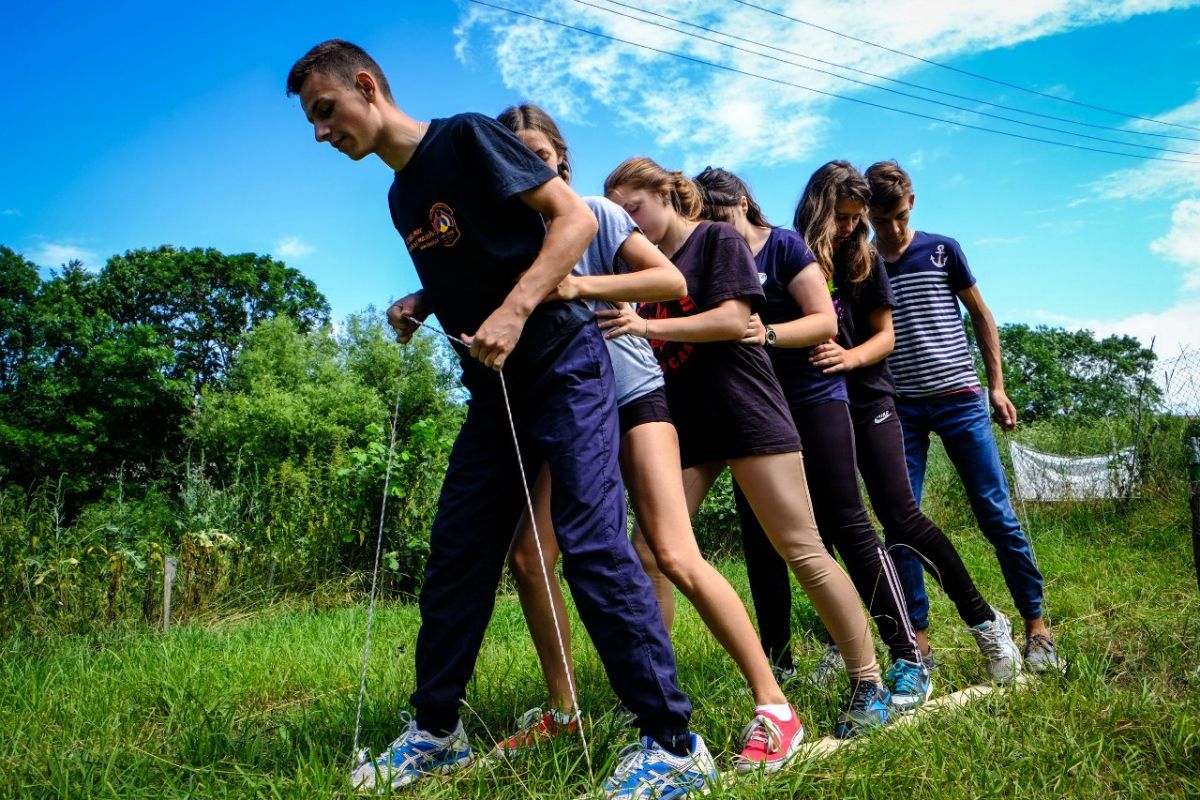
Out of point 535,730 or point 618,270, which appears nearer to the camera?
point 535,730

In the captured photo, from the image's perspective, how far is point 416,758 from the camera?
85.4 inches

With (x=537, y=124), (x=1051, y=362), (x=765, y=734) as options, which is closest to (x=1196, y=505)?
(x=765, y=734)

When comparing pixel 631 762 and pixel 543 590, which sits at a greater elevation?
pixel 543 590

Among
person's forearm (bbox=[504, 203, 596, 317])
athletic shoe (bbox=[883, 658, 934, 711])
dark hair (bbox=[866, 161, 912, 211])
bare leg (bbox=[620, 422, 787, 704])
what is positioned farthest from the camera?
dark hair (bbox=[866, 161, 912, 211])

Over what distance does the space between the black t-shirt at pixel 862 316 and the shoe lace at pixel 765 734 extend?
4.69ft

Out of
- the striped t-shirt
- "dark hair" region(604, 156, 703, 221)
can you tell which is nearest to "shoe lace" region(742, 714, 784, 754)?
"dark hair" region(604, 156, 703, 221)

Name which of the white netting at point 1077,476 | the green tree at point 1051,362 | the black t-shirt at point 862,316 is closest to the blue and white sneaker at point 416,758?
the black t-shirt at point 862,316

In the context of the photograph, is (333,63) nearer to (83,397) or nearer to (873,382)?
(873,382)

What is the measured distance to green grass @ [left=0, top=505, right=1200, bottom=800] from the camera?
202 centimetres

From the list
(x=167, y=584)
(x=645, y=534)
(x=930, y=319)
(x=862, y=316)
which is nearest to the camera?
(x=645, y=534)

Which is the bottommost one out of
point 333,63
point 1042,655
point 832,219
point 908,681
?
point 1042,655

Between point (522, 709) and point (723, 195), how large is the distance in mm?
2024

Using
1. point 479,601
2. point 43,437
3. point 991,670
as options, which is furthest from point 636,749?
point 43,437

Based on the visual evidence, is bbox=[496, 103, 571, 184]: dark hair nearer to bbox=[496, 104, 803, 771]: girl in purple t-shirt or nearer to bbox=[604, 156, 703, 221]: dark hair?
bbox=[604, 156, 703, 221]: dark hair
